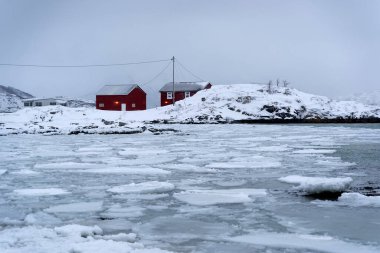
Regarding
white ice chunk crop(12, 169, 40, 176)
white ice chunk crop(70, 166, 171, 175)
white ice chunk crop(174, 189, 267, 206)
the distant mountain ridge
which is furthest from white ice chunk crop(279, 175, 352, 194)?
the distant mountain ridge

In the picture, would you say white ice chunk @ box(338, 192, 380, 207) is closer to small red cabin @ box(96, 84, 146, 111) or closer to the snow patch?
the snow patch

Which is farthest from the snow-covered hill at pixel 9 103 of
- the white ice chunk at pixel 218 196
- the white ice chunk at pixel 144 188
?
the white ice chunk at pixel 218 196

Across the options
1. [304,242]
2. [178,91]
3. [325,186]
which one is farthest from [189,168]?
[178,91]

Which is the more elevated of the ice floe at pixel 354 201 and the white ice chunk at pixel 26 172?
the white ice chunk at pixel 26 172

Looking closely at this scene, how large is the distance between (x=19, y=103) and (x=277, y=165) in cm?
10274

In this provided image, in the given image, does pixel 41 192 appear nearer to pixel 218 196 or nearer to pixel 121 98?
pixel 218 196

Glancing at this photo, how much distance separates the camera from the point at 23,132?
27797 millimetres

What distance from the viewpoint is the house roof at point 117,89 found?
6209 centimetres

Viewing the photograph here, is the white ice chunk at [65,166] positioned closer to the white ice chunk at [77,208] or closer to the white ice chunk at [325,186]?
the white ice chunk at [77,208]

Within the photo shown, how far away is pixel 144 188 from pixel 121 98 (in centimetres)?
5528

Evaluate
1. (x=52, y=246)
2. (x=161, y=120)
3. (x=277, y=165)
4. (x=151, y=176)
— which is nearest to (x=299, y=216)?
(x=52, y=246)

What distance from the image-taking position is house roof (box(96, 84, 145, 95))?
62.1 meters

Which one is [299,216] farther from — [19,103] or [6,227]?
[19,103]

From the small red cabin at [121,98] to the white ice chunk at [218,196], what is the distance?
5531cm
